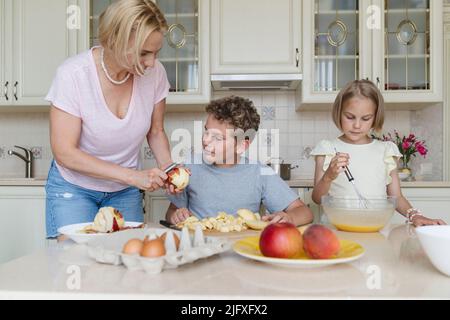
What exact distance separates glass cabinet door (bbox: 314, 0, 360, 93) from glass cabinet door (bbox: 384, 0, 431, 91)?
18cm

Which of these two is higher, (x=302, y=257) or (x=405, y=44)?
(x=405, y=44)

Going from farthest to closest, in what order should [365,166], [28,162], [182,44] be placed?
[28,162], [182,44], [365,166]

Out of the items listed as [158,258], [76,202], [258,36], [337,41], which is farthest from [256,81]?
[158,258]

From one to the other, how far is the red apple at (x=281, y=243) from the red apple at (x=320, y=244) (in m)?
0.01

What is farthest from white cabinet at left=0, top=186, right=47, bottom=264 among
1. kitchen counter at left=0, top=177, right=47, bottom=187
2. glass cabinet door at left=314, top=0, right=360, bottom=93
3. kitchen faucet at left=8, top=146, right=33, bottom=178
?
glass cabinet door at left=314, top=0, right=360, bottom=93

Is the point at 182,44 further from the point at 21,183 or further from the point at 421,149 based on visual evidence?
the point at 421,149

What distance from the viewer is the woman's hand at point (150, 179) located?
47.8 inches

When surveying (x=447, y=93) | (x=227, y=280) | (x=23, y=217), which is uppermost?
(x=447, y=93)

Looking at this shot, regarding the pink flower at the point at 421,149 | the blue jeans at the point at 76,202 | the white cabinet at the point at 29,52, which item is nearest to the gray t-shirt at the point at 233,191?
the blue jeans at the point at 76,202

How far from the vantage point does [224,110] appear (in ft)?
5.32

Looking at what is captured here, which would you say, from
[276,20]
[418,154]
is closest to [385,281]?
[276,20]

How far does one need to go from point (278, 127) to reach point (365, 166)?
1.29 m

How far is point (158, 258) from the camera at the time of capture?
2.36ft

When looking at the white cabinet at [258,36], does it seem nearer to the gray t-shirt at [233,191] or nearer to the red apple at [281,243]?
the gray t-shirt at [233,191]
